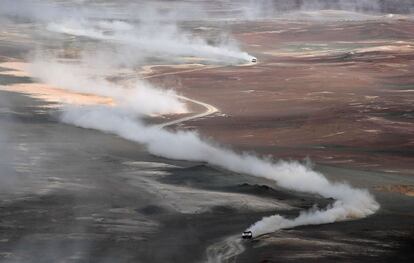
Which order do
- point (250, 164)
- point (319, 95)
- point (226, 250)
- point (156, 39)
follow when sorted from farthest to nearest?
point (156, 39), point (319, 95), point (250, 164), point (226, 250)

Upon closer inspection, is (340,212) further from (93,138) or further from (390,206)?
(93,138)

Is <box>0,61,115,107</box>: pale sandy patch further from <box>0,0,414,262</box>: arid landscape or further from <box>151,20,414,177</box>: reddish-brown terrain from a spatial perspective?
<box>151,20,414,177</box>: reddish-brown terrain

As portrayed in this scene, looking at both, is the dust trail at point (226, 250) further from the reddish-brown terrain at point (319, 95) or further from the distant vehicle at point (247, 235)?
the reddish-brown terrain at point (319, 95)

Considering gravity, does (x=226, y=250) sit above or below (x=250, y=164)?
above

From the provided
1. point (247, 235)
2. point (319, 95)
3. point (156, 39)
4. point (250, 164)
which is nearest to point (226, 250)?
point (247, 235)

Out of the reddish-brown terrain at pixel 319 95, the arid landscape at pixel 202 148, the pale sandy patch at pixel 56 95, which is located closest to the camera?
the arid landscape at pixel 202 148

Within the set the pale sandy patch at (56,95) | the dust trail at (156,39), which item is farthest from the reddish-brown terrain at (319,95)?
the pale sandy patch at (56,95)

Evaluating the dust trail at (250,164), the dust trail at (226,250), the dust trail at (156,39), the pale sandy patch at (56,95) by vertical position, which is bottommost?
the dust trail at (156,39)

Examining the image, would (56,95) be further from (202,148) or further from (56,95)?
(202,148)

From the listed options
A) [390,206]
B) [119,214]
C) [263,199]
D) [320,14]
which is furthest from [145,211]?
[320,14]

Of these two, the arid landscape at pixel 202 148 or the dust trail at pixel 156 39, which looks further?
the dust trail at pixel 156 39
